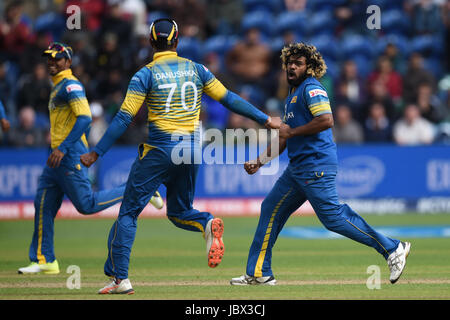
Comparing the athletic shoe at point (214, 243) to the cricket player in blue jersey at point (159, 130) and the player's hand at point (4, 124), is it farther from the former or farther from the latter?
the player's hand at point (4, 124)

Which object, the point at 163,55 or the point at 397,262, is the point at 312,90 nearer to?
the point at 163,55

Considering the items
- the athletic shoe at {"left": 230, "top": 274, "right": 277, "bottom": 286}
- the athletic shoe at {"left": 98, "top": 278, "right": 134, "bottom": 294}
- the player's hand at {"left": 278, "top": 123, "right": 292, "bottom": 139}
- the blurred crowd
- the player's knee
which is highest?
the blurred crowd

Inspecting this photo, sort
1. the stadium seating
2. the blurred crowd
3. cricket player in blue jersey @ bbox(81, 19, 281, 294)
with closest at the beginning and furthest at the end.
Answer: cricket player in blue jersey @ bbox(81, 19, 281, 294) → the blurred crowd → the stadium seating

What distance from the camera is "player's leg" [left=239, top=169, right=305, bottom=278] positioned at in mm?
8914

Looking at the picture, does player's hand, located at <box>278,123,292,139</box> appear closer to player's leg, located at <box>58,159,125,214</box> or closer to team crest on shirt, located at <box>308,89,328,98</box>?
team crest on shirt, located at <box>308,89,328,98</box>

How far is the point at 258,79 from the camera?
2077cm

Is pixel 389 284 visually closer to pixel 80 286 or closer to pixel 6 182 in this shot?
pixel 80 286

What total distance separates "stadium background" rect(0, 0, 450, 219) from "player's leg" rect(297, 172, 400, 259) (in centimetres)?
943

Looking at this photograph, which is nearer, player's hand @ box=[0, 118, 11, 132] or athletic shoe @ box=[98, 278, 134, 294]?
athletic shoe @ box=[98, 278, 134, 294]

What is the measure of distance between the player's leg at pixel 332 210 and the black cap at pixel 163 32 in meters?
1.95

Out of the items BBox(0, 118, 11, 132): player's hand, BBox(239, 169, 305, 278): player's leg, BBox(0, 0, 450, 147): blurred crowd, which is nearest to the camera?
BBox(239, 169, 305, 278): player's leg

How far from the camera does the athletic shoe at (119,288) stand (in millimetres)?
8164

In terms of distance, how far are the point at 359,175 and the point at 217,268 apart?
8.34m

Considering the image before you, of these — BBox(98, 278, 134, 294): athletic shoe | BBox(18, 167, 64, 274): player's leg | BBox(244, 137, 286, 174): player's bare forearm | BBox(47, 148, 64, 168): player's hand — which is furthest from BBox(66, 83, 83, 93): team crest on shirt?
BBox(98, 278, 134, 294): athletic shoe
